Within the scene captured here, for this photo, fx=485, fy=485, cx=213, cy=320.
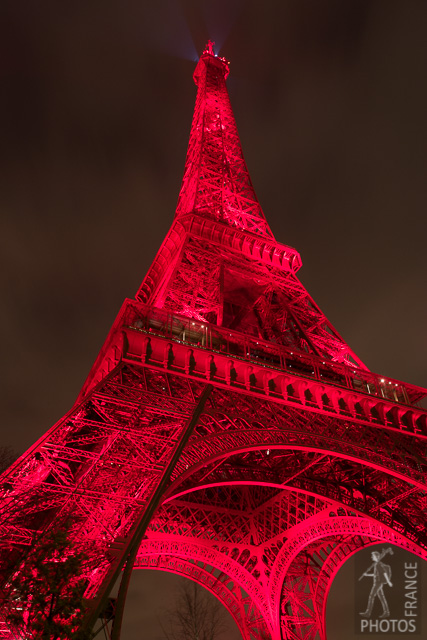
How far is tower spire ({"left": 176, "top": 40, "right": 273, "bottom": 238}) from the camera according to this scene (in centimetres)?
2978

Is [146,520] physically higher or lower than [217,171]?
lower

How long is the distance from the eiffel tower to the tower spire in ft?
0.75

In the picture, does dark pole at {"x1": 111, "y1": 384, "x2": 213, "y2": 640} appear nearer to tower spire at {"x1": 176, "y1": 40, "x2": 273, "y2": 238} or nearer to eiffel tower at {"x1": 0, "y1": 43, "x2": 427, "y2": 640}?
eiffel tower at {"x1": 0, "y1": 43, "x2": 427, "y2": 640}

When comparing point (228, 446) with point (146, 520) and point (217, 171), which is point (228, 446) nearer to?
point (146, 520)

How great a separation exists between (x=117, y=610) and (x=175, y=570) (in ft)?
61.1

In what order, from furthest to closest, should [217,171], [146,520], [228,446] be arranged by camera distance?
[217,171] → [228,446] → [146,520]

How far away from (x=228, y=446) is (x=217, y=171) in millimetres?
24388

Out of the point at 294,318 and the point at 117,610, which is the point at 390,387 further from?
the point at 117,610

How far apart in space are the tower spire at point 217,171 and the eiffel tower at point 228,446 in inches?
9.0

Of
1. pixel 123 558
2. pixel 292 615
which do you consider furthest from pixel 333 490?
pixel 123 558

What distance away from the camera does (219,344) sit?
16.3m

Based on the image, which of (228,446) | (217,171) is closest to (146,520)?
(228,446)

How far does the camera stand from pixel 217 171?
34.2 m

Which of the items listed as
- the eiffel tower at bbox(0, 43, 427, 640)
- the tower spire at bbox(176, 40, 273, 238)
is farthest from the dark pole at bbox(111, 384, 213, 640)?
the tower spire at bbox(176, 40, 273, 238)
